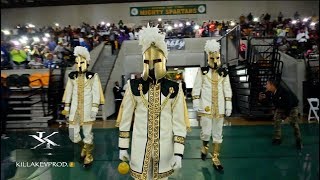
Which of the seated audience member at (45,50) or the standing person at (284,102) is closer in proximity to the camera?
the seated audience member at (45,50)

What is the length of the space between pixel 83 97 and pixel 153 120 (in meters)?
1.72

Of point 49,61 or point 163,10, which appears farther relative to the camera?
point 49,61

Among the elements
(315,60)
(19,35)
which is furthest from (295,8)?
Result: (19,35)

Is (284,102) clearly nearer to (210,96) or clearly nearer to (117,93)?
(210,96)

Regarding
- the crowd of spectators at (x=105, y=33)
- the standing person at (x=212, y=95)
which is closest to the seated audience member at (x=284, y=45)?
the crowd of spectators at (x=105, y=33)

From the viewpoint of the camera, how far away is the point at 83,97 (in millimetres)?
3549

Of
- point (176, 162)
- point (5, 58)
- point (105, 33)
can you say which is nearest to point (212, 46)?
point (105, 33)

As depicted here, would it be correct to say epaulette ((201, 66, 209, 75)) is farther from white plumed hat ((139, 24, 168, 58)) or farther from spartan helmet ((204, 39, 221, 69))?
white plumed hat ((139, 24, 168, 58))

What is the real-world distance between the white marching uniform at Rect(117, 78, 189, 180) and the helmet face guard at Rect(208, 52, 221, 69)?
133 cm

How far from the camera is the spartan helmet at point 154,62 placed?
2006mm

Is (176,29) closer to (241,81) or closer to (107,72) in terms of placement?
(107,72)

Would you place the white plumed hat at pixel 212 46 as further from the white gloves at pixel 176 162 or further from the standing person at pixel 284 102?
the white gloves at pixel 176 162

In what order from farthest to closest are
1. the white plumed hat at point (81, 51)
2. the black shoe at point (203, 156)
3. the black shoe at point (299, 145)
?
the black shoe at point (299, 145), the black shoe at point (203, 156), the white plumed hat at point (81, 51)

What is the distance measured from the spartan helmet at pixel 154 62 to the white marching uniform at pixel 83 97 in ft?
5.47
